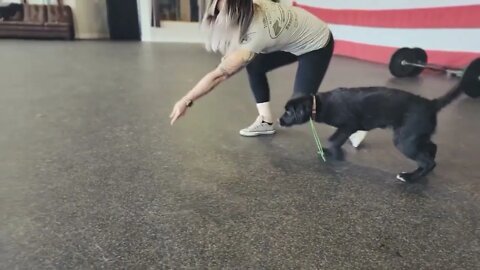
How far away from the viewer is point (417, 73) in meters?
3.75

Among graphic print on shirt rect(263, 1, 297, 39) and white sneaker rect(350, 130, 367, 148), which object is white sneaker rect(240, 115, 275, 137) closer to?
white sneaker rect(350, 130, 367, 148)

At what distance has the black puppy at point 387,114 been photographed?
58.6 inches

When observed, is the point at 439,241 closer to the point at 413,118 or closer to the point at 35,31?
the point at 413,118

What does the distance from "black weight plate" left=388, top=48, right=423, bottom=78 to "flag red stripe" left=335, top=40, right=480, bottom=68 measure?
401 mm

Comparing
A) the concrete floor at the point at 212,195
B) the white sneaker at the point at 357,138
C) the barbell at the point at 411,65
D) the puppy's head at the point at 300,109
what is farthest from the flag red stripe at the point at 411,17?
the puppy's head at the point at 300,109

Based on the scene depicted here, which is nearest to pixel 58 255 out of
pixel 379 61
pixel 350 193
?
pixel 350 193

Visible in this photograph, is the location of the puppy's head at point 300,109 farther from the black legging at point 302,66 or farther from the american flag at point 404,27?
the american flag at point 404,27

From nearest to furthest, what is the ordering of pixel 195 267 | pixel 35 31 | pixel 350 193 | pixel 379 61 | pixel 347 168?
pixel 195 267 < pixel 350 193 < pixel 347 168 < pixel 379 61 < pixel 35 31

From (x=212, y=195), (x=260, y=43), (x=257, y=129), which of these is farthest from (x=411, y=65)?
(x=212, y=195)

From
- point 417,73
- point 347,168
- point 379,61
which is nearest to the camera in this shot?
point 347,168

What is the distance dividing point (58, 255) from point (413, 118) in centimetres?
121

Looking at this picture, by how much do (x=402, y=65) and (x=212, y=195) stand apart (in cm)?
282

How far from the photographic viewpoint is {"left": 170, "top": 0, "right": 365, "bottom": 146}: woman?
1495mm

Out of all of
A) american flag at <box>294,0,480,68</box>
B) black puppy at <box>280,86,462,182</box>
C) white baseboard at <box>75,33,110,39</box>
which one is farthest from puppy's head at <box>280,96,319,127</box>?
white baseboard at <box>75,33,110,39</box>
